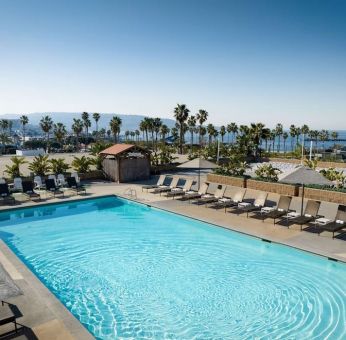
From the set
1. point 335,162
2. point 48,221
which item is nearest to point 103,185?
point 48,221

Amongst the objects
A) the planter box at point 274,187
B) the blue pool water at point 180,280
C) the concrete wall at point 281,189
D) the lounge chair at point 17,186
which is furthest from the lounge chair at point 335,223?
the lounge chair at point 17,186

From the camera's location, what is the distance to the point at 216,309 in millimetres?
8289

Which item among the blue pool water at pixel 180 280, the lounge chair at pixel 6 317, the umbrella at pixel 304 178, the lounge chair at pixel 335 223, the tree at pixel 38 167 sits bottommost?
the blue pool water at pixel 180 280

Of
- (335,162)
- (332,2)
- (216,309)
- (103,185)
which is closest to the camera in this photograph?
(216,309)

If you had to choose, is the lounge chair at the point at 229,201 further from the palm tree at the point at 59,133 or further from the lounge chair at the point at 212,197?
the palm tree at the point at 59,133

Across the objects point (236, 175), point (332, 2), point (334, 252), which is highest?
point (332, 2)

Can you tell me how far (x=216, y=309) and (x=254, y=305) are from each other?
101 cm

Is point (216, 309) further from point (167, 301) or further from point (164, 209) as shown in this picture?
point (164, 209)

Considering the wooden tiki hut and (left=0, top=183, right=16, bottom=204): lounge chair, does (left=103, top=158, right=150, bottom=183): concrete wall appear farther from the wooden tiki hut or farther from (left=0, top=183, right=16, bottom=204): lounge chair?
(left=0, top=183, right=16, bottom=204): lounge chair

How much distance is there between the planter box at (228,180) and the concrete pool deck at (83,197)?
4287 mm

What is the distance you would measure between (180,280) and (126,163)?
52.3ft

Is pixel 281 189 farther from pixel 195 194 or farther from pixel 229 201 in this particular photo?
pixel 195 194

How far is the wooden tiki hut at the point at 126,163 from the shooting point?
80.7ft

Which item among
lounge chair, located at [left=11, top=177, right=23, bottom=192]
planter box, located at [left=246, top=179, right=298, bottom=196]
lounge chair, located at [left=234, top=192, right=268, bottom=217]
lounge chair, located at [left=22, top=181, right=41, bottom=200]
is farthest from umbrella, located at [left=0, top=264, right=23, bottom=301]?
planter box, located at [left=246, top=179, right=298, bottom=196]
